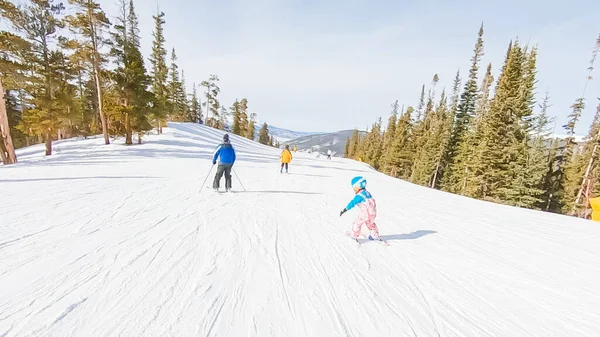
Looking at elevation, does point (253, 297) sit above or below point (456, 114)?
below

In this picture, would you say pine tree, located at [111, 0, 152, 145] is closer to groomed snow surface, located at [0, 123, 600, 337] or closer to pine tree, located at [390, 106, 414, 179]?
groomed snow surface, located at [0, 123, 600, 337]

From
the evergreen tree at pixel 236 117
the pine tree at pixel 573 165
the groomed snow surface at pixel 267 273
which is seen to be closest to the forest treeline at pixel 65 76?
the groomed snow surface at pixel 267 273

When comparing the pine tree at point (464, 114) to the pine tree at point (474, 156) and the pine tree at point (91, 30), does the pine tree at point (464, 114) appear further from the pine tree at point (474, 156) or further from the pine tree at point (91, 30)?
the pine tree at point (91, 30)

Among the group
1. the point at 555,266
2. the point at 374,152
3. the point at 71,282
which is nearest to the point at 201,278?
the point at 71,282

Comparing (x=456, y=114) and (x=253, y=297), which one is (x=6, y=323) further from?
(x=456, y=114)

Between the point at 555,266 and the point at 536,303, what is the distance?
73.7 inches

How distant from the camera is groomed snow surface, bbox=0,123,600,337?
261 centimetres

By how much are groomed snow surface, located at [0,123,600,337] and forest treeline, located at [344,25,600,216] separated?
1869 cm

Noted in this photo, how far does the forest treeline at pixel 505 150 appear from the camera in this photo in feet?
72.9

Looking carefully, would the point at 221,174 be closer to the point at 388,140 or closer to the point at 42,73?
the point at 42,73

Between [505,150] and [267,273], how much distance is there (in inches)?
1040

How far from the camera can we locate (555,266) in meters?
4.53

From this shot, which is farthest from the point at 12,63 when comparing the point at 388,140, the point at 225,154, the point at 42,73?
the point at 388,140

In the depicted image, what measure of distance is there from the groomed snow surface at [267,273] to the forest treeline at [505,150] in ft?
61.3
